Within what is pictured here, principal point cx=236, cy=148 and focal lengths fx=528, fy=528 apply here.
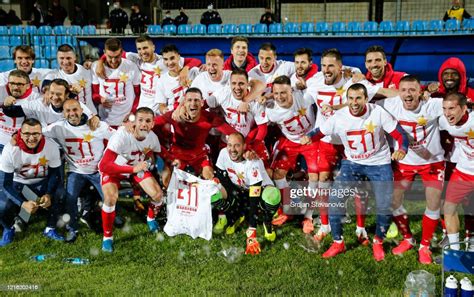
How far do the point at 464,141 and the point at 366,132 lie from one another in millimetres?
949

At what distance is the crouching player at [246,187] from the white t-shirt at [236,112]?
444mm

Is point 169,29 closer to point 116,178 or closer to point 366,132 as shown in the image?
point 116,178

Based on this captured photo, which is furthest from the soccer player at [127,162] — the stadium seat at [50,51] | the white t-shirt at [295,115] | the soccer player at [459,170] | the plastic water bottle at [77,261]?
the stadium seat at [50,51]

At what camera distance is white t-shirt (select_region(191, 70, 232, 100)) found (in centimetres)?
650

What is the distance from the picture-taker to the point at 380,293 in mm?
4449

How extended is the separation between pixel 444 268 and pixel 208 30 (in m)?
11.0

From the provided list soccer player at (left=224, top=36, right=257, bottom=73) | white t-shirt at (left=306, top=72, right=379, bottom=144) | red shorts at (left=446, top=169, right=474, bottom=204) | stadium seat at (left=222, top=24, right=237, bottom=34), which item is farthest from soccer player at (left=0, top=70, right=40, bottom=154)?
stadium seat at (left=222, top=24, right=237, bottom=34)

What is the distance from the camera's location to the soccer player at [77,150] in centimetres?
588

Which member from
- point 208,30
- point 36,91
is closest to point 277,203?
point 36,91

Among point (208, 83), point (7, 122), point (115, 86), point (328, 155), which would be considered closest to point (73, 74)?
point (115, 86)

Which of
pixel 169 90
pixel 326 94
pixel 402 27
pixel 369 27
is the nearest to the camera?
pixel 326 94

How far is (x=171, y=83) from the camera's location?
684 cm

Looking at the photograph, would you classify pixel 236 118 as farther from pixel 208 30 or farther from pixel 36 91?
pixel 208 30

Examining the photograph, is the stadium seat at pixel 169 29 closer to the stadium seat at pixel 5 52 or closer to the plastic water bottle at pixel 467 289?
the stadium seat at pixel 5 52
